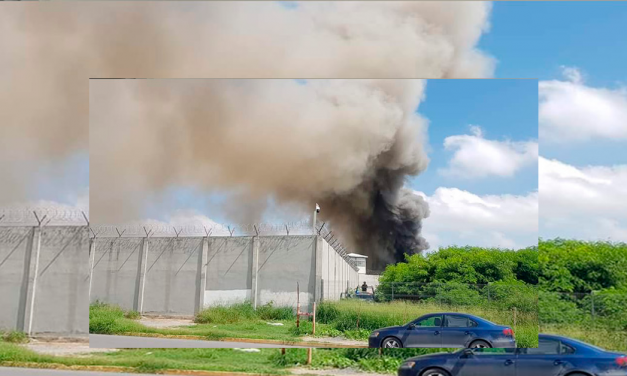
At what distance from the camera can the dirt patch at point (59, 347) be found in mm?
13195

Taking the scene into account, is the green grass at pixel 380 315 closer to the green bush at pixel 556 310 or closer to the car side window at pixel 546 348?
the green bush at pixel 556 310

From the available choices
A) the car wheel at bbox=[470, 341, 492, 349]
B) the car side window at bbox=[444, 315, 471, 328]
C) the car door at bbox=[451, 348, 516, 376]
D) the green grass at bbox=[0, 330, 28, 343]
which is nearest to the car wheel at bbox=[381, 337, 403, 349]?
the car side window at bbox=[444, 315, 471, 328]

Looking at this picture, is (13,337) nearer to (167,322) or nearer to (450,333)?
(167,322)

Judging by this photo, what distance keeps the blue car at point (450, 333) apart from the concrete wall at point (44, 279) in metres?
7.85

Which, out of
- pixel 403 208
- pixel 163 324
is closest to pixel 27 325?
pixel 163 324

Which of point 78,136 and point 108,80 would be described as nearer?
point 108,80

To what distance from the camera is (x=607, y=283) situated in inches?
450

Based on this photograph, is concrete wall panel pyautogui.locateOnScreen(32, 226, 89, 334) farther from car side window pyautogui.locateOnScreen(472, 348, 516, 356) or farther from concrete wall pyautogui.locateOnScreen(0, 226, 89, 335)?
car side window pyautogui.locateOnScreen(472, 348, 516, 356)

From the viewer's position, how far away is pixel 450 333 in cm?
1097

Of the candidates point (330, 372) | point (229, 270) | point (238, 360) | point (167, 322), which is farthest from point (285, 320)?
point (167, 322)

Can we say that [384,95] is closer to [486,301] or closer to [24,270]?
[486,301]

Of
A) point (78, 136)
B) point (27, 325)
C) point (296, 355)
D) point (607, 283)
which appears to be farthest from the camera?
point (78, 136)

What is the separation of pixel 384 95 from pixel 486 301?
4.72 meters

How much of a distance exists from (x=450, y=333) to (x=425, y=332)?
1.58 ft
